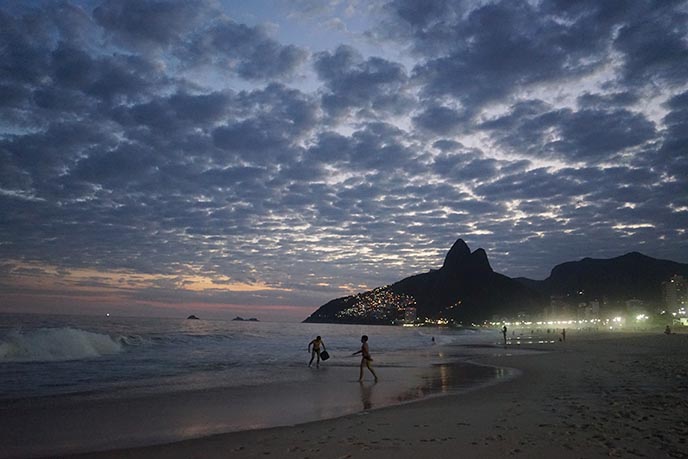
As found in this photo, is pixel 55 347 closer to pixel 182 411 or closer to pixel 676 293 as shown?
pixel 182 411

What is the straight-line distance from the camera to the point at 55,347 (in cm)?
3541

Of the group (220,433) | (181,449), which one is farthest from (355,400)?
(181,449)

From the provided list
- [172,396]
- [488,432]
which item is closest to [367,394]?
[172,396]

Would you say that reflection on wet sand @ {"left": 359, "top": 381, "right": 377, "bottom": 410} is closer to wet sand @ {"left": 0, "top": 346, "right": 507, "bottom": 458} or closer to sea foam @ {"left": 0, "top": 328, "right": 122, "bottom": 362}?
wet sand @ {"left": 0, "top": 346, "right": 507, "bottom": 458}

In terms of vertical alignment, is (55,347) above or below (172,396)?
below

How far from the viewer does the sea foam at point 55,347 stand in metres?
31.3

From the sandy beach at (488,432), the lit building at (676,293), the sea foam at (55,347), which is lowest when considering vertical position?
the sea foam at (55,347)

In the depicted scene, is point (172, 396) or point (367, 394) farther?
point (367, 394)

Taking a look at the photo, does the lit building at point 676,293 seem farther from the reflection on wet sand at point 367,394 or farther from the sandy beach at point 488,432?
the sandy beach at point 488,432

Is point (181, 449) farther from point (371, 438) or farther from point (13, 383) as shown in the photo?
point (13, 383)

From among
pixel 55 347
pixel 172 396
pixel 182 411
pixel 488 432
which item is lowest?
pixel 55 347

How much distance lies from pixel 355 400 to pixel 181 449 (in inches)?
266

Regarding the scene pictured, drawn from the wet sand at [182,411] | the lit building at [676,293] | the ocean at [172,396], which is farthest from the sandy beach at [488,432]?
the lit building at [676,293]

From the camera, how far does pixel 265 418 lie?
37.0 ft
